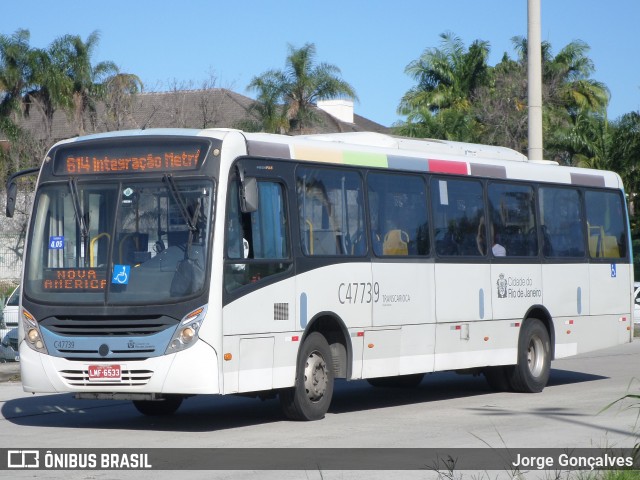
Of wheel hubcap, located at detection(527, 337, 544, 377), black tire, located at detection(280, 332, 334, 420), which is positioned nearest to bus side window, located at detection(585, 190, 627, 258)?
wheel hubcap, located at detection(527, 337, 544, 377)

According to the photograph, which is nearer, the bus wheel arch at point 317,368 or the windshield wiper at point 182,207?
the windshield wiper at point 182,207

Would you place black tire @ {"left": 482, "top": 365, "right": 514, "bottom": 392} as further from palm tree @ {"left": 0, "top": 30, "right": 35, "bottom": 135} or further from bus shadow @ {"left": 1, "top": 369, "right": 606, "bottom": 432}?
palm tree @ {"left": 0, "top": 30, "right": 35, "bottom": 135}

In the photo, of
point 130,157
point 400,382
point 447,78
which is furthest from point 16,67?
point 130,157

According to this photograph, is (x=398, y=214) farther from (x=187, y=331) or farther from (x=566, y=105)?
(x=566, y=105)

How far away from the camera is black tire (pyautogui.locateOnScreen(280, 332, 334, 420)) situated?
523 inches

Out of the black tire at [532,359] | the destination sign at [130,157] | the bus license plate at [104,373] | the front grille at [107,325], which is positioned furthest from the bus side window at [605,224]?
the bus license plate at [104,373]

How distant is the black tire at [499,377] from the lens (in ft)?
56.9

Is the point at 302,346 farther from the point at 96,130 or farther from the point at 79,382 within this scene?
the point at 96,130

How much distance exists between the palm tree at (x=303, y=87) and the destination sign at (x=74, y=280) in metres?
34.0

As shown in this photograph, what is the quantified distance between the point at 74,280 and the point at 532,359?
7.62 meters

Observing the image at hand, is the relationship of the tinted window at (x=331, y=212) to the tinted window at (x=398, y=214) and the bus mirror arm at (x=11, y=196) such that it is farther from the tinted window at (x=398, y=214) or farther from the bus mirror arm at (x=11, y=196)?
the bus mirror arm at (x=11, y=196)

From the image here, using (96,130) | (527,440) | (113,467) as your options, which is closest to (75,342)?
(113,467)

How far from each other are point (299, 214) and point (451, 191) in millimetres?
3389

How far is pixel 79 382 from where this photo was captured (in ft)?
40.8
